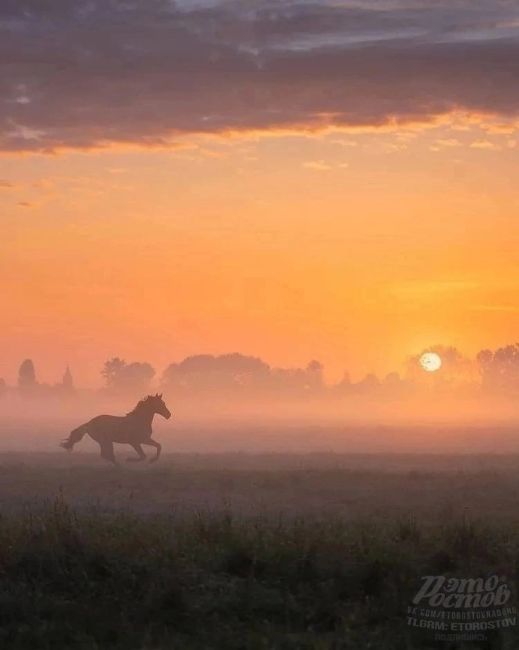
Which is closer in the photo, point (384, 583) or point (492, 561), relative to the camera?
point (384, 583)

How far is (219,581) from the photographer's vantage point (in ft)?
37.7

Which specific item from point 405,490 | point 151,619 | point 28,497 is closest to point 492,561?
point 151,619

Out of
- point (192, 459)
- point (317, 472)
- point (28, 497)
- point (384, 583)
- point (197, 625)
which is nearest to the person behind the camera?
point (197, 625)

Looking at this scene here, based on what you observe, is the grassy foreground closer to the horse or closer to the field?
the field

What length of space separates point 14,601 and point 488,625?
523cm

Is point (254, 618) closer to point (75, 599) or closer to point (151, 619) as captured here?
point (151, 619)

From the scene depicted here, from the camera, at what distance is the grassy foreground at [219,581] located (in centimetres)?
1020

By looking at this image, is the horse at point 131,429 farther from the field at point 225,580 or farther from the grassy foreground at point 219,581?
the grassy foreground at point 219,581

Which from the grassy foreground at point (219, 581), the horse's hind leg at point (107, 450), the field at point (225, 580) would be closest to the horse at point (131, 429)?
the horse's hind leg at point (107, 450)

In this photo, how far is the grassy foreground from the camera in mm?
10195

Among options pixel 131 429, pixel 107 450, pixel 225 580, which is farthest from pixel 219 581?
pixel 131 429

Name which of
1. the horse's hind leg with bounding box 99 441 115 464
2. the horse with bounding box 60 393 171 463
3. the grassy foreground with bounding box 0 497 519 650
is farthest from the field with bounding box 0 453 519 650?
the horse with bounding box 60 393 171 463

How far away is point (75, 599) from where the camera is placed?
11.1 m

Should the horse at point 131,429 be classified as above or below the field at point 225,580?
above
